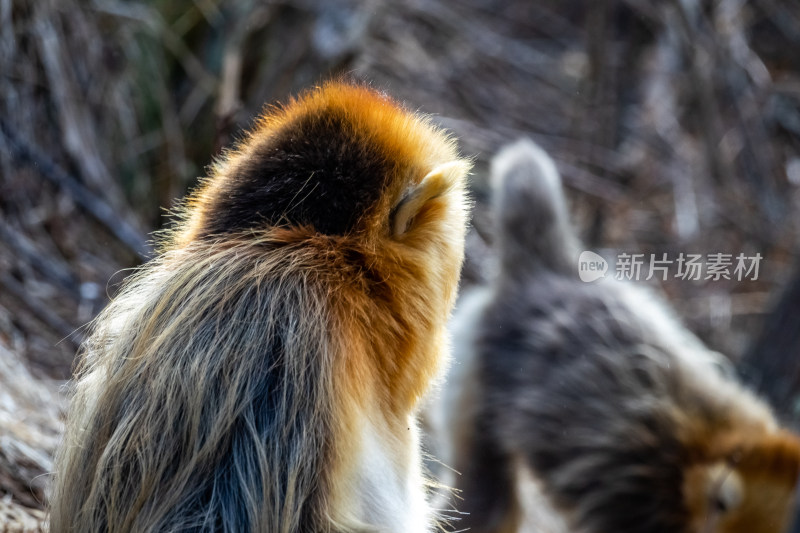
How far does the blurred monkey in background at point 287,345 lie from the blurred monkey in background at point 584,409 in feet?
5.07

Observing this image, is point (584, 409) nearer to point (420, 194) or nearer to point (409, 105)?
point (409, 105)

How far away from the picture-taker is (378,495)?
141 centimetres

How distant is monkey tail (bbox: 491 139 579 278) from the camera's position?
3.31 m

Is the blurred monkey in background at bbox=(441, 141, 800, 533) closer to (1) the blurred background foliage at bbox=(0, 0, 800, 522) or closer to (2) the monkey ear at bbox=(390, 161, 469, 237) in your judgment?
(1) the blurred background foliage at bbox=(0, 0, 800, 522)

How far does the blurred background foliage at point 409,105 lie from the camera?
10.6 ft

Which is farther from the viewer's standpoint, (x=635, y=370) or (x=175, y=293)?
(x=635, y=370)

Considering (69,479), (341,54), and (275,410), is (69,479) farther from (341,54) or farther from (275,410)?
(341,54)

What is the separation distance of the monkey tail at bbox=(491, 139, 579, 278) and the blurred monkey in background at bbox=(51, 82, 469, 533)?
170 cm

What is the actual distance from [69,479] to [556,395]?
2.04 meters

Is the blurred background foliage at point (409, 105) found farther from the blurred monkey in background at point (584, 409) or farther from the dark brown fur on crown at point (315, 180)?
the dark brown fur on crown at point (315, 180)

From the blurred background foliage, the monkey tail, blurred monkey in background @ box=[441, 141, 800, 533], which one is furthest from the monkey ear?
the monkey tail

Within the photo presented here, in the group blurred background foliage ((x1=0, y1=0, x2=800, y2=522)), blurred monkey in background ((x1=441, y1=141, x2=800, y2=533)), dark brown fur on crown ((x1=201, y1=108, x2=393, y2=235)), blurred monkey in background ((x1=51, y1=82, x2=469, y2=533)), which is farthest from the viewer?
blurred background foliage ((x1=0, y1=0, x2=800, y2=522))

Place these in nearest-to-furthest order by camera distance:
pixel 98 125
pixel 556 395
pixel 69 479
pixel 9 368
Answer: pixel 69 479 → pixel 9 368 → pixel 556 395 → pixel 98 125

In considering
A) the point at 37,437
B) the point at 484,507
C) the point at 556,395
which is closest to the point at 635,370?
the point at 556,395
